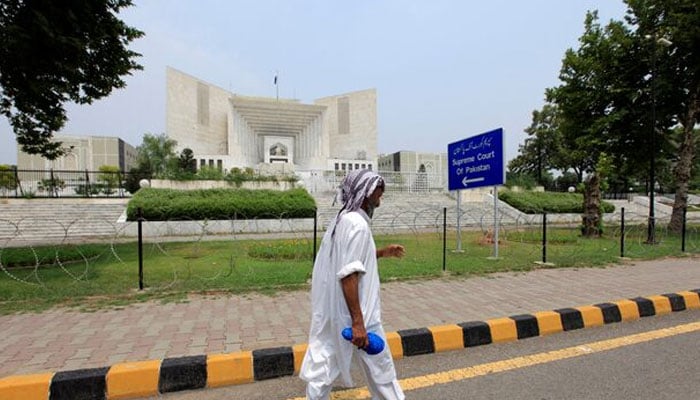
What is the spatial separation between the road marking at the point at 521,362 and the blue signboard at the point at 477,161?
494cm

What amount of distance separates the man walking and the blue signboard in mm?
7331

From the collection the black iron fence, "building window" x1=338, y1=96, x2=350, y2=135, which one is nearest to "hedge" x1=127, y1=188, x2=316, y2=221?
the black iron fence

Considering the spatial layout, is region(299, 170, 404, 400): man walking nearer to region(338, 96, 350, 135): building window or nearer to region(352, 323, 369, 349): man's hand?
region(352, 323, 369, 349): man's hand

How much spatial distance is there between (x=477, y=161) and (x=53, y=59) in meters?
9.80

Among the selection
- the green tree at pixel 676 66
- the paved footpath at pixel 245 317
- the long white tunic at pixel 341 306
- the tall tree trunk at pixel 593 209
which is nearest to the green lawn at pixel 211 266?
the paved footpath at pixel 245 317

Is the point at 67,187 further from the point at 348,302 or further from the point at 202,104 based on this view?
the point at 348,302

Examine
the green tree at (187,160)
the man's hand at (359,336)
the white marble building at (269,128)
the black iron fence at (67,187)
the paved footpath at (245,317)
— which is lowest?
the paved footpath at (245,317)

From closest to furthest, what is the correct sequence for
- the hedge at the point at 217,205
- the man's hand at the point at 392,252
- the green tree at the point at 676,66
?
the man's hand at the point at 392,252 → the green tree at the point at 676,66 → the hedge at the point at 217,205

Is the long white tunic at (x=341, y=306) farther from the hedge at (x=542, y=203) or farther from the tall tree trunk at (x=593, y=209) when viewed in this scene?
the hedge at (x=542, y=203)

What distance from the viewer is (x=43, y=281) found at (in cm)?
666

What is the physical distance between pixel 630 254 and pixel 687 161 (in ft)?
26.2

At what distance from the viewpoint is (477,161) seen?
9.78 meters

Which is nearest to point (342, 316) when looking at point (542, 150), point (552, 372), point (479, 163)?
point (552, 372)

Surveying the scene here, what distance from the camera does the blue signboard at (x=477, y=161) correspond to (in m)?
9.05
